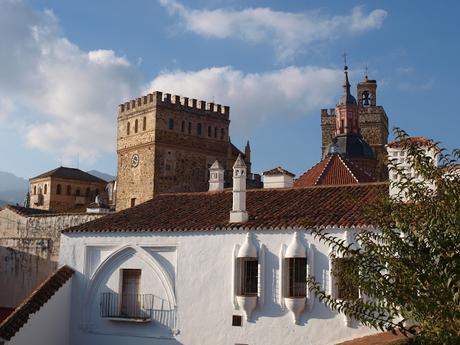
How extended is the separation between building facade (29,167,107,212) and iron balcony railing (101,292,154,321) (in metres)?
50.5

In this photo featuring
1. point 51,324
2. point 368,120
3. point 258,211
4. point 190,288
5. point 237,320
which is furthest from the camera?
point 368,120

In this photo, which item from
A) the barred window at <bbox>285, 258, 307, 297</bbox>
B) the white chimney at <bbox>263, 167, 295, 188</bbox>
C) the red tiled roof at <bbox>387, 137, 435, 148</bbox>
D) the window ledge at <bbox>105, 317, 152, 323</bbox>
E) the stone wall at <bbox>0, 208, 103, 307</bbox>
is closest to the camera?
the red tiled roof at <bbox>387, 137, 435, 148</bbox>

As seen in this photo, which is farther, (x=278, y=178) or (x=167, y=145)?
(x=167, y=145)

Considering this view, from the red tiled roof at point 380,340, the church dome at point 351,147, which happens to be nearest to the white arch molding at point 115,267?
the red tiled roof at point 380,340

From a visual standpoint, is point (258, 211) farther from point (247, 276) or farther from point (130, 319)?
point (130, 319)

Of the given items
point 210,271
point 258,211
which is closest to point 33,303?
point 210,271

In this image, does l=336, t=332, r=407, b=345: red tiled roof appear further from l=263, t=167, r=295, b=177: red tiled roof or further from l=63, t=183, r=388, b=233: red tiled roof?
l=263, t=167, r=295, b=177: red tiled roof

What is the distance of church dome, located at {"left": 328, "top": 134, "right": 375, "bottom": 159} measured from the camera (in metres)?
48.4

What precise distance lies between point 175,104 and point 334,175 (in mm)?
23270

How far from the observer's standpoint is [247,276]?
18812mm

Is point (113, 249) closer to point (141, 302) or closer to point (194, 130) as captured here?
point (141, 302)

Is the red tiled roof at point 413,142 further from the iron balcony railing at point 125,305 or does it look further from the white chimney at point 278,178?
the iron balcony railing at point 125,305

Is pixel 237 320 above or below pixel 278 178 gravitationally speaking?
below

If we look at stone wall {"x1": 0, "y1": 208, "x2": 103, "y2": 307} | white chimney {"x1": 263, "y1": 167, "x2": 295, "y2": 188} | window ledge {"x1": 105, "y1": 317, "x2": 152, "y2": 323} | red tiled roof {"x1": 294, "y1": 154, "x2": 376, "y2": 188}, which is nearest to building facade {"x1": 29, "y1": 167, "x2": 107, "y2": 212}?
red tiled roof {"x1": 294, "y1": 154, "x2": 376, "y2": 188}
